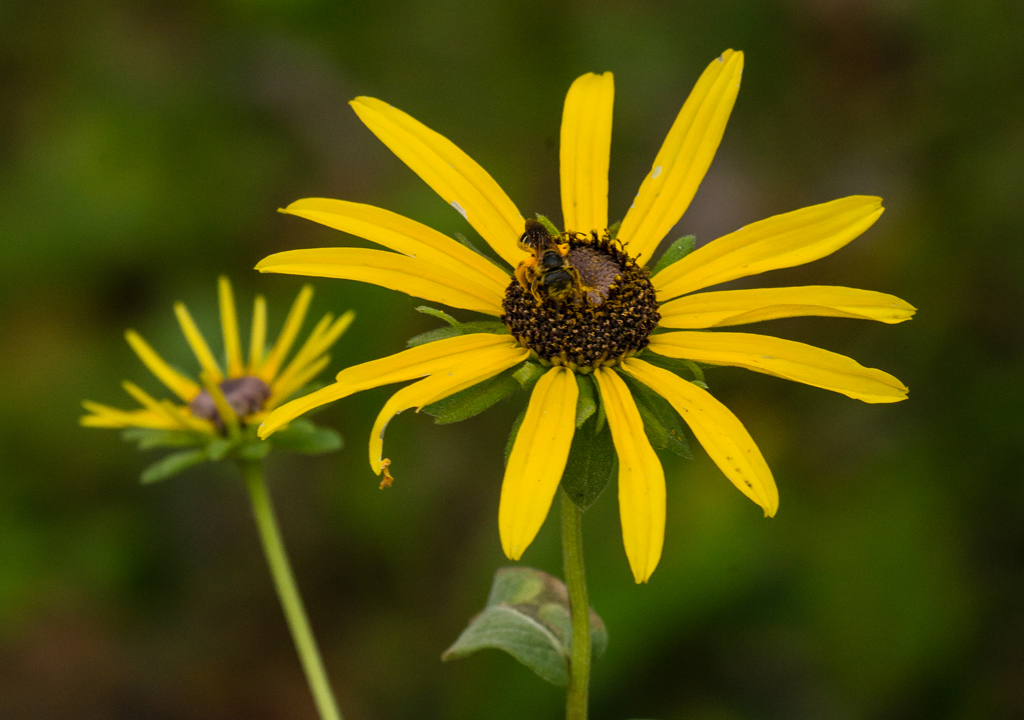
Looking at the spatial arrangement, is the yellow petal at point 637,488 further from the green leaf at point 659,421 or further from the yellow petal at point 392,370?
the yellow petal at point 392,370

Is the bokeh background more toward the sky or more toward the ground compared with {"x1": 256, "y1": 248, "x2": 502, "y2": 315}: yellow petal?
more toward the sky

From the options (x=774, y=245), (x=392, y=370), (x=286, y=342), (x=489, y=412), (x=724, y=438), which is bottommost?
(x=724, y=438)

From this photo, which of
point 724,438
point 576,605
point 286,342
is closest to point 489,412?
point 286,342

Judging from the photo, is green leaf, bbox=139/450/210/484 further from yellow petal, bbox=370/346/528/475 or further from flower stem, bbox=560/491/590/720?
flower stem, bbox=560/491/590/720

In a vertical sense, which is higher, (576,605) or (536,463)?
(536,463)

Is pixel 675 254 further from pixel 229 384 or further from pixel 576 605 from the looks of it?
pixel 229 384

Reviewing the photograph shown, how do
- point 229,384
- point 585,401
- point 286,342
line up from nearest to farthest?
point 585,401, point 229,384, point 286,342

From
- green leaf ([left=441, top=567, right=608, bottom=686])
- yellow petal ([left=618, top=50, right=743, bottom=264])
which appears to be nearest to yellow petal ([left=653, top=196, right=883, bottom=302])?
yellow petal ([left=618, top=50, right=743, bottom=264])
